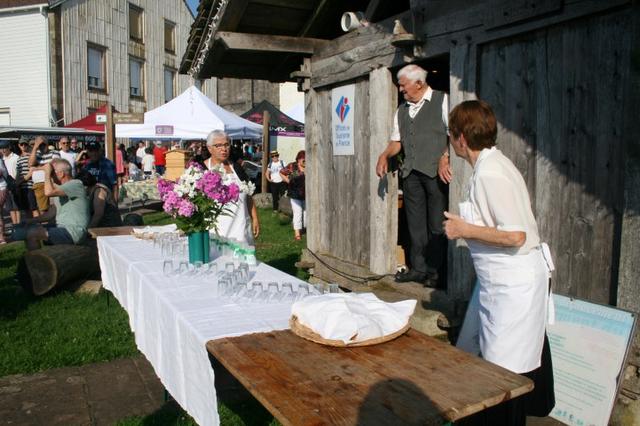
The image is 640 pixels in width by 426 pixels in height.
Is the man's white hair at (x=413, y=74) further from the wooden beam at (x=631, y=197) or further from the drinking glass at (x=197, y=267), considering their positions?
the drinking glass at (x=197, y=267)

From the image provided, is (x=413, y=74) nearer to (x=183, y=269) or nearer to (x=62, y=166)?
(x=183, y=269)

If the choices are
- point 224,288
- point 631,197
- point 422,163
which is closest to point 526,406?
point 631,197

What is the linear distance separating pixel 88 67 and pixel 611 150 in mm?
24756

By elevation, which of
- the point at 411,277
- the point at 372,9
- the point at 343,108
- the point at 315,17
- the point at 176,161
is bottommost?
the point at 411,277

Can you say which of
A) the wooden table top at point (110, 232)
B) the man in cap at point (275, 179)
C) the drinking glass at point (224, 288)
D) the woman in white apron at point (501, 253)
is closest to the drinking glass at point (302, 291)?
the drinking glass at point (224, 288)

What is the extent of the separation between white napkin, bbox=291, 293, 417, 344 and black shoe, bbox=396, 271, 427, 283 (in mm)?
2682

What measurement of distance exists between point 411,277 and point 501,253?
2.56 meters

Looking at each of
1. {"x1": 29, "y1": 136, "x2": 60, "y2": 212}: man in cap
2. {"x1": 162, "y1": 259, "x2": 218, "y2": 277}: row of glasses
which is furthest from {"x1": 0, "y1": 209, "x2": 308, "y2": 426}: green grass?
{"x1": 29, "y1": 136, "x2": 60, "y2": 212}: man in cap

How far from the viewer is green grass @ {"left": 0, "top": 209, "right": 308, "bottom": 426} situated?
12.8 feet

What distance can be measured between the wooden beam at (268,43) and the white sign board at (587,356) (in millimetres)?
4151

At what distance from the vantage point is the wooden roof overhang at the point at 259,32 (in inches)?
246

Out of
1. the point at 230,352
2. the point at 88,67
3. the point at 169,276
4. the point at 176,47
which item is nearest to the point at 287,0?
the point at 169,276

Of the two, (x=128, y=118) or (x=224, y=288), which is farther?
(x=128, y=118)

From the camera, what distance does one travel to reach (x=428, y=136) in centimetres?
490
